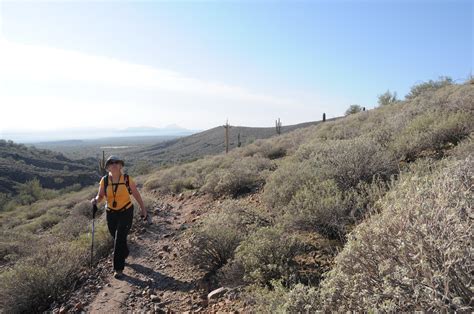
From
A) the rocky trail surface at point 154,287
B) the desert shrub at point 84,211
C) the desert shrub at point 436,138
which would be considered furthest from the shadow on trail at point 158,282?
the desert shrub at point 84,211

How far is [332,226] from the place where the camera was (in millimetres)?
4512

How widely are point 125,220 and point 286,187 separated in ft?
10.1

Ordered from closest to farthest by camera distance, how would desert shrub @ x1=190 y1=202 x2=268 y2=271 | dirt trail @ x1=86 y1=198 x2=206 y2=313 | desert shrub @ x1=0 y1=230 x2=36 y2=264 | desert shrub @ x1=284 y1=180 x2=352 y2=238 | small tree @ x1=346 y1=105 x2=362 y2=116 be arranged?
dirt trail @ x1=86 y1=198 x2=206 y2=313, desert shrub @ x1=284 y1=180 x2=352 y2=238, desert shrub @ x1=190 y1=202 x2=268 y2=271, desert shrub @ x1=0 y1=230 x2=36 y2=264, small tree @ x1=346 y1=105 x2=362 y2=116

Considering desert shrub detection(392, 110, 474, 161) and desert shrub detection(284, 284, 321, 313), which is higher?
desert shrub detection(392, 110, 474, 161)

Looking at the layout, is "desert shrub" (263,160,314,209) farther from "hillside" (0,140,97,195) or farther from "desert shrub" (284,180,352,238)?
"hillside" (0,140,97,195)

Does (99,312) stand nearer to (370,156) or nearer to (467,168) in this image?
(467,168)

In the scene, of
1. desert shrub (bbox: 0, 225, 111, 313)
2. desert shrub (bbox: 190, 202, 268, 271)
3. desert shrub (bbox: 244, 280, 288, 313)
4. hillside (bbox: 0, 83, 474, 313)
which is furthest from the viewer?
desert shrub (bbox: 190, 202, 268, 271)

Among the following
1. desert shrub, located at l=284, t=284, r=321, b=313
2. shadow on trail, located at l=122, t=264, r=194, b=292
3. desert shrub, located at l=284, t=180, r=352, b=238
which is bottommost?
shadow on trail, located at l=122, t=264, r=194, b=292

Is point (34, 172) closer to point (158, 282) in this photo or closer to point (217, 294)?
point (158, 282)

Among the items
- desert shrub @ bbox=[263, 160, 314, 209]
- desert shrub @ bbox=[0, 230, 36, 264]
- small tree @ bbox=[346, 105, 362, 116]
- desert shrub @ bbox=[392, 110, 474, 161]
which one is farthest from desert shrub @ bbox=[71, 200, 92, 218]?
small tree @ bbox=[346, 105, 362, 116]

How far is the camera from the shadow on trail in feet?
15.1

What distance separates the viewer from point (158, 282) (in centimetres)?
488

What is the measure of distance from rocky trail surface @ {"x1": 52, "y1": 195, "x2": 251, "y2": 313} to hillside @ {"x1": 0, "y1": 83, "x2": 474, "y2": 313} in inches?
0.8

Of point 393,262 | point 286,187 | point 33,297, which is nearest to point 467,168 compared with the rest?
point 393,262
